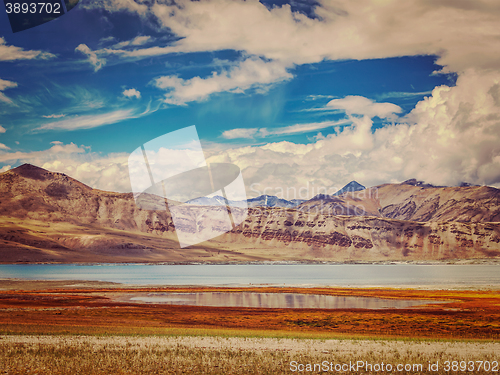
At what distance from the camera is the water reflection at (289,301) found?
147ft

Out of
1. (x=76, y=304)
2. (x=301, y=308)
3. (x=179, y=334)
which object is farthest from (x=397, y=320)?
(x=76, y=304)

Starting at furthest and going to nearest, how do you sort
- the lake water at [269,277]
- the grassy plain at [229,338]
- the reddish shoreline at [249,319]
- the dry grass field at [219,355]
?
the lake water at [269,277] → the reddish shoreline at [249,319] → the grassy plain at [229,338] → the dry grass field at [219,355]

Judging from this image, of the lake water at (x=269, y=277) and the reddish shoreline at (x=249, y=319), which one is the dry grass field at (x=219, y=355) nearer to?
the reddish shoreline at (x=249, y=319)

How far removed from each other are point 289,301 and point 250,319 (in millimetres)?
16029

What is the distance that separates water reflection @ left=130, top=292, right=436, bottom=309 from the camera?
44.8 meters

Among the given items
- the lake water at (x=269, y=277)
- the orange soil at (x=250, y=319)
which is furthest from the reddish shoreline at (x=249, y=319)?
the lake water at (x=269, y=277)

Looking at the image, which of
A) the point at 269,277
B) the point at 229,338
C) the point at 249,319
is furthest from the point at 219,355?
the point at 269,277

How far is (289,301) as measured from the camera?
164 ft

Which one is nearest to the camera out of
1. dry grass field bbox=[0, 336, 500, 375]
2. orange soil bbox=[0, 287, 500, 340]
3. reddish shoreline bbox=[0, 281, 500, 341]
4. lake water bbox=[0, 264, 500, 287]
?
dry grass field bbox=[0, 336, 500, 375]

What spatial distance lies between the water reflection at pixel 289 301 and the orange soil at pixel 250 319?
3710 mm

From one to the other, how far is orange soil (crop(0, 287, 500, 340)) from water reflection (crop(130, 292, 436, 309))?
12.2ft

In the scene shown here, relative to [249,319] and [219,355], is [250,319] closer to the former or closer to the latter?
[249,319]

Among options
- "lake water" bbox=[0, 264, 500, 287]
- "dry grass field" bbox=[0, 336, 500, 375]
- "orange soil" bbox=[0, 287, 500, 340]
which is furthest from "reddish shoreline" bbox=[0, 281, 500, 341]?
"lake water" bbox=[0, 264, 500, 287]

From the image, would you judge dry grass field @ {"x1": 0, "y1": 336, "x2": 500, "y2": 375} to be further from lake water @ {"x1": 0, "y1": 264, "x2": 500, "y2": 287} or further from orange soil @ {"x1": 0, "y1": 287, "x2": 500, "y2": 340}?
lake water @ {"x1": 0, "y1": 264, "x2": 500, "y2": 287}
